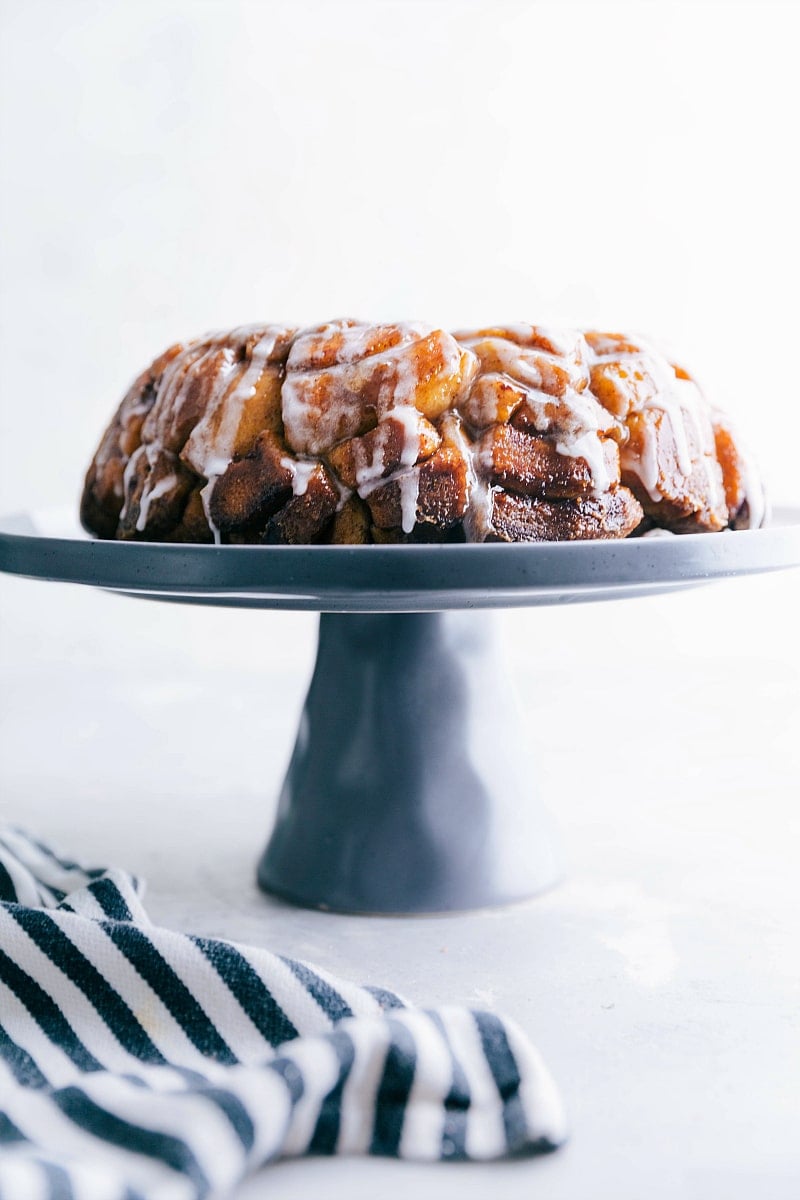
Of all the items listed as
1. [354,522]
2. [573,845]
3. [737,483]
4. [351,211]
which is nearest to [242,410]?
[354,522]

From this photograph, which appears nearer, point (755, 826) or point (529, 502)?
point (529, 502)

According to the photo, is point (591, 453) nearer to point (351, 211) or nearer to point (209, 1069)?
point (209, 1069)

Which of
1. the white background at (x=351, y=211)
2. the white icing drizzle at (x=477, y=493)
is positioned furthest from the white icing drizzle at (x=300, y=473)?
the white background at (x=351, y=211)

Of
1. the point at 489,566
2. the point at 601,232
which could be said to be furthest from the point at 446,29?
the point at 489,566

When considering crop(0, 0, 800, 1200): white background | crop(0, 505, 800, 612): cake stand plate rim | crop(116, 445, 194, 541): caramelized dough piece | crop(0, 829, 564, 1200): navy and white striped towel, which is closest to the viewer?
crop(0, 829, 564, 1200): navy and white striped towel

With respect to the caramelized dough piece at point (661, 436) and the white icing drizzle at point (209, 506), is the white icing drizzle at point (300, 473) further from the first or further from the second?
the caramelized dough piece at point (661, 436)

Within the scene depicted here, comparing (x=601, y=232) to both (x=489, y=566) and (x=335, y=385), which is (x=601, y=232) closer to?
(x=335, y=385)

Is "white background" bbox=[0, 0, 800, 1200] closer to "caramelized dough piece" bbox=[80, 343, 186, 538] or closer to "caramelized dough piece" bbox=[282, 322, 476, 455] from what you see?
"caramelized dough piece" bbox=[80, 343, 186, 538]

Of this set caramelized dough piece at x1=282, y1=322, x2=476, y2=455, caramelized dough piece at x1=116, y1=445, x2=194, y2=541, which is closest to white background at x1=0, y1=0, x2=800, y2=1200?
caramelized dough piece at x1=116, y1=445, x2=194, y2=541
